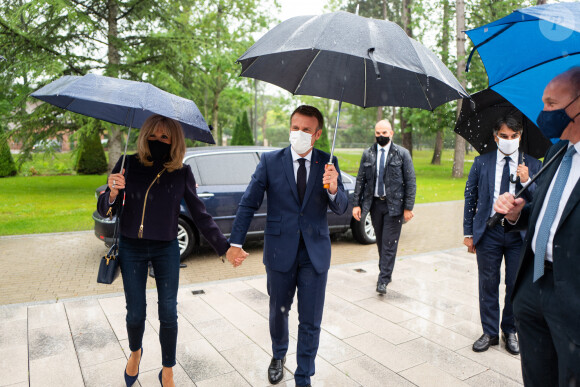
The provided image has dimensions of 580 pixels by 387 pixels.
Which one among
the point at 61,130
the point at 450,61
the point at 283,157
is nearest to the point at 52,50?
the point at 61,130

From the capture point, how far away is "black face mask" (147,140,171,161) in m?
3.17

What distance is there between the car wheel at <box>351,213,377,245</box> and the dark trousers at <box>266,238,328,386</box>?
529cm

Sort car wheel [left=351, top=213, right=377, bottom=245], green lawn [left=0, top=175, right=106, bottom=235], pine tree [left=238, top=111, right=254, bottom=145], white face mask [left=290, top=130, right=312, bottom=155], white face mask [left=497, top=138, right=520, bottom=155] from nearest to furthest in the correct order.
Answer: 1. white face mask [left=290, top=130, right=312, bottom=155]
2. white face mask [left=497, top=138, right=520, bottom=155]
3. car wheel [left=351, top=213, right=377, bottom=245]
4. green lawn [left=0, top=175, right=106, bottom=235]
5. pine tree [left=238, top=111, right=254, bottom=145]

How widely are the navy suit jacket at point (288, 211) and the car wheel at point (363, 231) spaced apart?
209 inches

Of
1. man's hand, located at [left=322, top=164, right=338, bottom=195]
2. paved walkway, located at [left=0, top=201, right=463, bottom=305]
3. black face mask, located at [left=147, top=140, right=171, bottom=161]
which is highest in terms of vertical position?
black face mask, located at [left=147, top=140, right=171, bottom=161]

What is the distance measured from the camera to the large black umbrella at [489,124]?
355cm

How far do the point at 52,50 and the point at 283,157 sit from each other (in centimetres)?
1490

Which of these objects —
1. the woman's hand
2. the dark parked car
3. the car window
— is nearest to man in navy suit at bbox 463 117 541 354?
the woman's hand

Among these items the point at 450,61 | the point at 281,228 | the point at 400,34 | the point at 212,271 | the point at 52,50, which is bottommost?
the point at 212,271

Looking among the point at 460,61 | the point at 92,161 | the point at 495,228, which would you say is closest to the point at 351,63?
the point at 495,228

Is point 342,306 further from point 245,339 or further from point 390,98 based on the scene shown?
point 390,98

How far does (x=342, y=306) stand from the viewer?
17.0ft

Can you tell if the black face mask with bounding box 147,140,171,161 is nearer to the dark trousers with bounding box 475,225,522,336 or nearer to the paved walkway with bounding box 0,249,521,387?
the paved walkway with bounding box 0,249,521,387

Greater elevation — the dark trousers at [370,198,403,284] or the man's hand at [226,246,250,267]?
the man's hand at [226,246,250,267]
